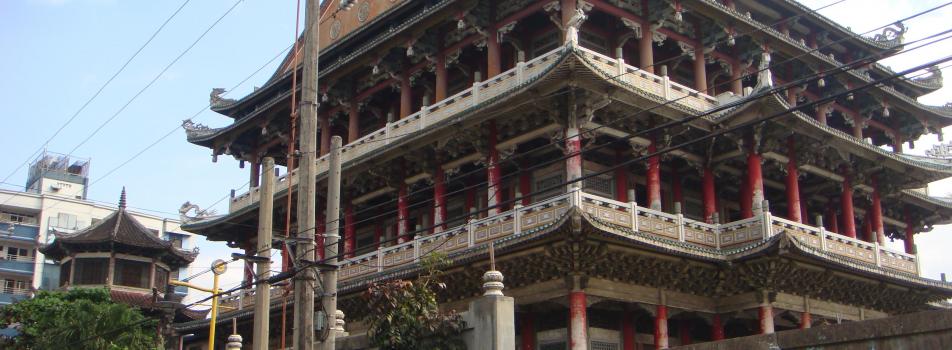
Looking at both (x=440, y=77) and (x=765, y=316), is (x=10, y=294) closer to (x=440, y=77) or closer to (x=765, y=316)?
Result: (x=440, y=77)

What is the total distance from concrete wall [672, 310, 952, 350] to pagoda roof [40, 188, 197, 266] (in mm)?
46693

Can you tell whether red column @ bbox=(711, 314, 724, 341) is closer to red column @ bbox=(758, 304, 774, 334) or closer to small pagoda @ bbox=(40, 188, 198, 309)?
red column @ bbox=(758, 304, 774, 334)

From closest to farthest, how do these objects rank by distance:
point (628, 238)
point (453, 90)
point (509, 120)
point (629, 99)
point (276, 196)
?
point (628, 238)
point (629, 99)
point (509, 120)
point (453, 90)
point (276, 196)

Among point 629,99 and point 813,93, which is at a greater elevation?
point 813,93

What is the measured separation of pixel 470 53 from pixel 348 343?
47.6 ft

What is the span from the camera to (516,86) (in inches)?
1043

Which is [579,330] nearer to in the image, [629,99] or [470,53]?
[629,99]

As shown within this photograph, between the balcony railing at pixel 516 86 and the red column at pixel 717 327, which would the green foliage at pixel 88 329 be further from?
the red column at pixel 717 327

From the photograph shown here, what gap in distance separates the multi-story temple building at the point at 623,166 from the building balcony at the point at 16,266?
137ft

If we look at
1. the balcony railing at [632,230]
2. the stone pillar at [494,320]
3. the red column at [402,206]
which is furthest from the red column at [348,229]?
the stone pillar at [494,320]

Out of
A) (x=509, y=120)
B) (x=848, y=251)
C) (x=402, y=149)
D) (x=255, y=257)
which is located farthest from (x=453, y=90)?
(x=255, y=257)

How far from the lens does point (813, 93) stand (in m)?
35.8

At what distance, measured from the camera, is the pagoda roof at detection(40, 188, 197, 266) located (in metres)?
53.9

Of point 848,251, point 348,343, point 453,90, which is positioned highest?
point 453,90
